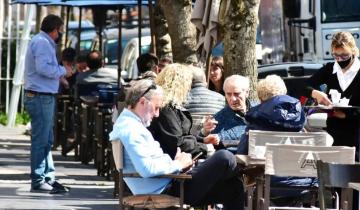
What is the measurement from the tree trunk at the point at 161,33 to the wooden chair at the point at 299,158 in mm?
9147

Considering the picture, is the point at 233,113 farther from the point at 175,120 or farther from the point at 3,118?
the point at 3,118

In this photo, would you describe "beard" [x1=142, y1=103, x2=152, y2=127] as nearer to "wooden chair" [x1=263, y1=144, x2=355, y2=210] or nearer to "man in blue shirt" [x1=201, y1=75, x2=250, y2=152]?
"wooden chair" [x1=263, y1=144, x2=355, y2=210]

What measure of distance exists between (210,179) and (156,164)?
0.58 m

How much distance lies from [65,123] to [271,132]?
10.5 m

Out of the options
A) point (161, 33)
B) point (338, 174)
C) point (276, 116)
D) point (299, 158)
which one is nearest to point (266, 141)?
point (276, 116)

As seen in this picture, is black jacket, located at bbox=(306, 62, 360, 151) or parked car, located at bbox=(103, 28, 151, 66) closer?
black jacket, located at bbox=(306, 62, 360, 151)

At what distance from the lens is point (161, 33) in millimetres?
19672

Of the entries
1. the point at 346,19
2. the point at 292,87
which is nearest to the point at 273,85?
the point at 292,87

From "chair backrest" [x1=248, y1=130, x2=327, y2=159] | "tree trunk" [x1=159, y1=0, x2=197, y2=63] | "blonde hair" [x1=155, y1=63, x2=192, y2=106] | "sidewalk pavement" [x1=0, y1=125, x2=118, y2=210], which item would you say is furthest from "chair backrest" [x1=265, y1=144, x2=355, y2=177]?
"tree trunk" [x1=159, y1=0, x2=197, y2=63]

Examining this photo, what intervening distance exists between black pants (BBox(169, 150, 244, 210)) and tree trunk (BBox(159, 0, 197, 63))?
276 inches

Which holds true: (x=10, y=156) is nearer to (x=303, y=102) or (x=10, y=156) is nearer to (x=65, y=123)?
(x=65, y=123)

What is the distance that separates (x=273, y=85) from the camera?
11.6 metres

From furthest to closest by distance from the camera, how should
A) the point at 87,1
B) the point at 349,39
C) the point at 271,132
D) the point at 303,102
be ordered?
1. the point at 87,1
2. the point at 303,102
3. the point at 349,39
4. the point at 271,132

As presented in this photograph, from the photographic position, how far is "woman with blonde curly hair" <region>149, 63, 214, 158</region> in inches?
432
